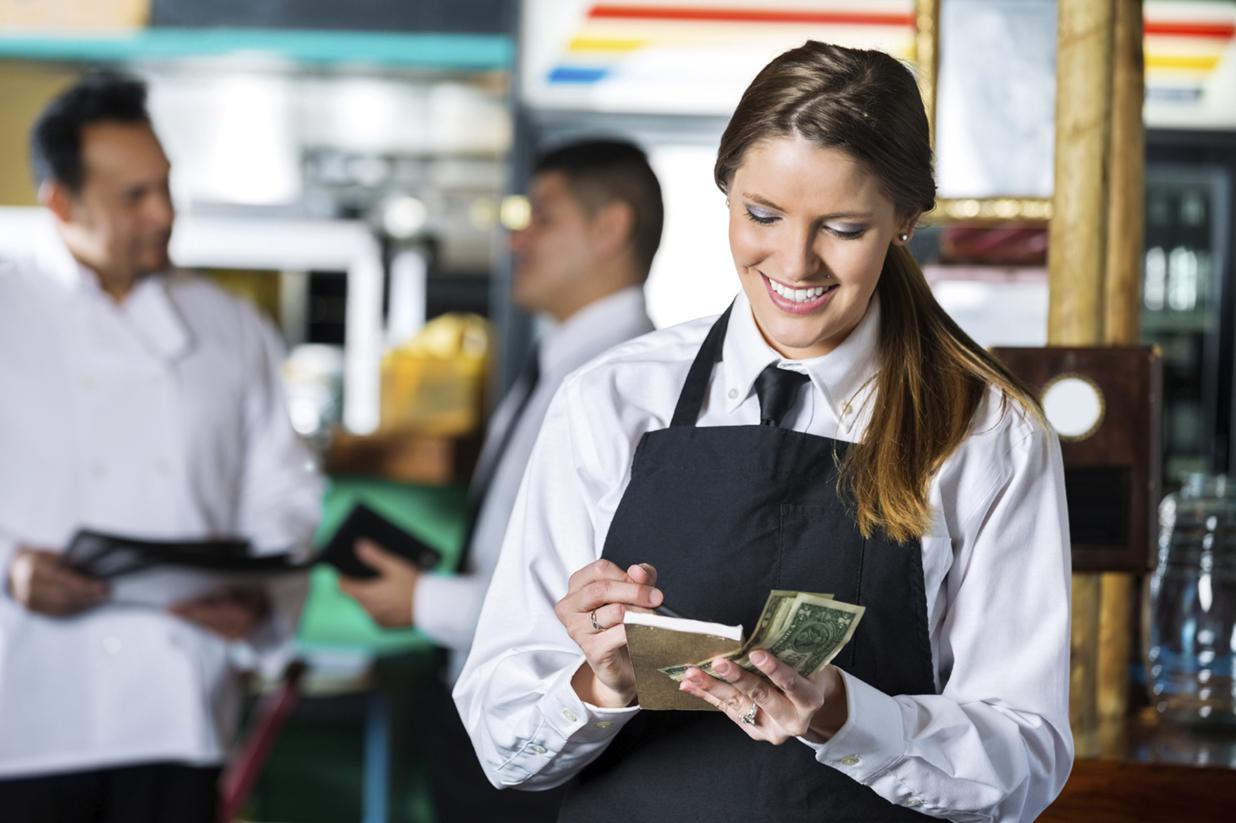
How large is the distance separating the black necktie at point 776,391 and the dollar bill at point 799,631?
31 centimetres

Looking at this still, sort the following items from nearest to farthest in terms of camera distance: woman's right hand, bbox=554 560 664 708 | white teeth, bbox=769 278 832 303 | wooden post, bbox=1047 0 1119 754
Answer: woman's right hand, bbox=554 560 664 708 → white teeth, bbox=769 278 832 303 → wooden post, bbox=1047 0 1119 754

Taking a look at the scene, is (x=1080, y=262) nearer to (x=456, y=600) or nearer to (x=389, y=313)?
(x=456, y=600)

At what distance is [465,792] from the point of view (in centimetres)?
244

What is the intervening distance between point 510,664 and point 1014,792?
0.47 meters

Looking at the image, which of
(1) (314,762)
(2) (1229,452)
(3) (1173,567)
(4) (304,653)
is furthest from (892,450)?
(2) (1229,452)

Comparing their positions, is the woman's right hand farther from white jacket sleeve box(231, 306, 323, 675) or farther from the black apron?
white jacket sleeve box(231, 306, 323, 675)

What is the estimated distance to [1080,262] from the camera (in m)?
1.87

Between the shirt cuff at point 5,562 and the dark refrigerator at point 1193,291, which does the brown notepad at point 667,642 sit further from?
the dark refrigerator at point 1193,291

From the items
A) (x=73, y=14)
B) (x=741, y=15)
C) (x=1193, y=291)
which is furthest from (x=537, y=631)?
(x=73, y=14)

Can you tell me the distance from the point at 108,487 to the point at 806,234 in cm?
153

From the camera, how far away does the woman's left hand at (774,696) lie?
1.11 metres

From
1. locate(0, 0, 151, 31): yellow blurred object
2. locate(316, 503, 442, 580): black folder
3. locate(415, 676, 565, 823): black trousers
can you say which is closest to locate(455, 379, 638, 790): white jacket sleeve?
locate(415, 676, 565, 823): black trousers

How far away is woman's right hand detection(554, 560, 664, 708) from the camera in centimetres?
118

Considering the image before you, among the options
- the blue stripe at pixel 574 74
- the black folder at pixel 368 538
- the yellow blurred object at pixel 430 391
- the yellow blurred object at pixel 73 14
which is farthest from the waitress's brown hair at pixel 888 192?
the yellow blurred object at pixel 73 14
